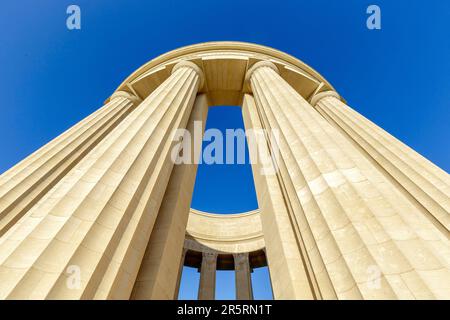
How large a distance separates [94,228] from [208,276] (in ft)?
85.7

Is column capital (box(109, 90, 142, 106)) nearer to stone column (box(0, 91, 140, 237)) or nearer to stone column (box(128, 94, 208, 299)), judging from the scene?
stone column (box(0, 91, 140, 237))

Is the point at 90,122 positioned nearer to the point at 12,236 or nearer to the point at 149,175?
the point at 149,175

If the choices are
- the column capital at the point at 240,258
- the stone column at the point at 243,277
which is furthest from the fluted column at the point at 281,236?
the column capital at the point at 240,258

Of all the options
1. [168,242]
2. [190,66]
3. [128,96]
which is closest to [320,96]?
[190,66]

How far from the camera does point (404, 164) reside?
12414 mm

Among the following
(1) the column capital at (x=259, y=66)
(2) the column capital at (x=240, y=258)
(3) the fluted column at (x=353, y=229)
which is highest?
(1) the column capital at (x=259, y=66)

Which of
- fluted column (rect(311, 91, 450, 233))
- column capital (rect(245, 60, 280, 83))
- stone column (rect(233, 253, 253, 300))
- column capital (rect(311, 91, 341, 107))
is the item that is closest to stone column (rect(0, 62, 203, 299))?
fluted column (rect(311, 91, 450, 233))

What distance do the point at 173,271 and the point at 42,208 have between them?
459 cm

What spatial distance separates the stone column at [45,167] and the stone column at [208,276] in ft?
61.9

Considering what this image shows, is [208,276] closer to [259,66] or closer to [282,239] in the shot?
[259,66]

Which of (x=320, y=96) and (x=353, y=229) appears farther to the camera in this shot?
(x=320, y=96)

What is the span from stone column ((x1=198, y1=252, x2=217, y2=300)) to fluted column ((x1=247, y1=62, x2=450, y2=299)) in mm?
20824

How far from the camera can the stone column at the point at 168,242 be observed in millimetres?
7312

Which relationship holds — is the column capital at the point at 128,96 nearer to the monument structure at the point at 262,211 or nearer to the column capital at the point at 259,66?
the monument structure at the point at 262,211
